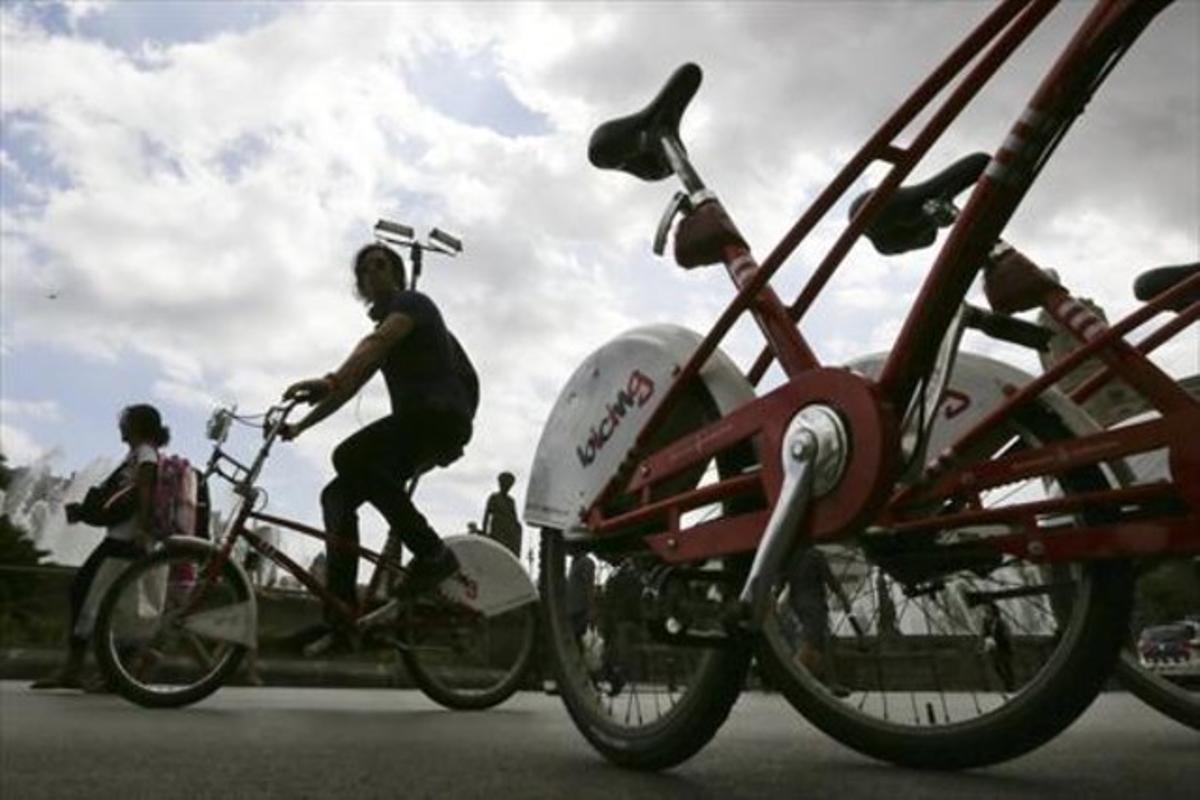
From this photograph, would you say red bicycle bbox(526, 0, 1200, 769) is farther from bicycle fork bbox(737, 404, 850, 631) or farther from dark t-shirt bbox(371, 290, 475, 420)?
dark t-shirt bbox(371, 290, 475, 420)

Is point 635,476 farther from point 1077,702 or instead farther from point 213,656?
point 213,656

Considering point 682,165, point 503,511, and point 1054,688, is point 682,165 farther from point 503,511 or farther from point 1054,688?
point 503,511

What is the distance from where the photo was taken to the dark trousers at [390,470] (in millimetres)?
5262

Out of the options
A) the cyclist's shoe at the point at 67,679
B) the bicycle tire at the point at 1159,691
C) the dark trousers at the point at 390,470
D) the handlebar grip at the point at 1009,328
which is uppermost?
the dark trousers at the point at 390,470

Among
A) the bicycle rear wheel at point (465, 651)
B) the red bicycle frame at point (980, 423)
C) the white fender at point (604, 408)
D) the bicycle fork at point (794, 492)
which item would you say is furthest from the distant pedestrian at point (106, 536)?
the bicycle fork at point (794, 492)

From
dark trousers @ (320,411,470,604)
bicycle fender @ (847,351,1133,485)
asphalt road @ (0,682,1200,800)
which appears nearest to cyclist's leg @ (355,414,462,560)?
dark trousers @ (320,411,470,604)

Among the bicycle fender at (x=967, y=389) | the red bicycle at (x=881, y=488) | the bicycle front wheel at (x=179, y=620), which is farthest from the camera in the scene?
the bicycle front wheel at (x=179, y=620)

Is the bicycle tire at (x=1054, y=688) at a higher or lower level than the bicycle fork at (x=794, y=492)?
lower

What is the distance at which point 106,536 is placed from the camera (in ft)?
21.3

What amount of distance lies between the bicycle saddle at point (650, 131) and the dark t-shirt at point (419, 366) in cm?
216

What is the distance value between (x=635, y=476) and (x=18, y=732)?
6.40ft

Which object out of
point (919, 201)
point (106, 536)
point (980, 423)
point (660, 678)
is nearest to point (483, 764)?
point (660, 678)

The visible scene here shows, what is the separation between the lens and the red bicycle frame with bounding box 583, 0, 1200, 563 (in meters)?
2.15

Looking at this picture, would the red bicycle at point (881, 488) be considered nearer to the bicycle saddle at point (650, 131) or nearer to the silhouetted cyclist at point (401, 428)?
the bicycle saddle at point (650, 131)
